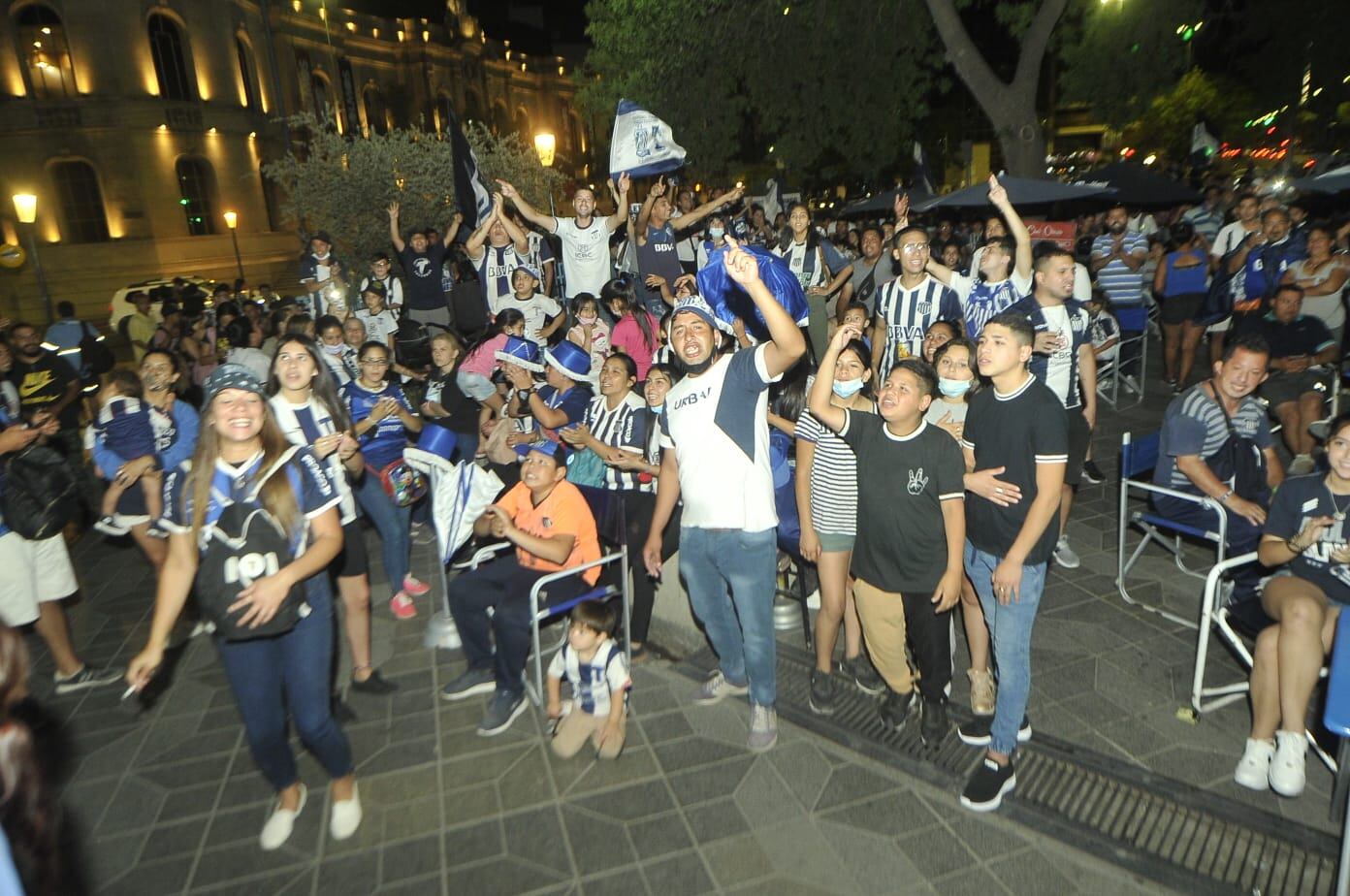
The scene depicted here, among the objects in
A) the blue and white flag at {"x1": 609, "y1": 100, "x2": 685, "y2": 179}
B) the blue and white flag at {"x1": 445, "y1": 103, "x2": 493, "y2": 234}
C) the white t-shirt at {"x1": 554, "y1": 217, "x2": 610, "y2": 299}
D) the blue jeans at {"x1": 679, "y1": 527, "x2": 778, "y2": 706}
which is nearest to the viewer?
the blue jeans at {"x1": 679, "y1": 527, "x2": 778, "y2": 706}

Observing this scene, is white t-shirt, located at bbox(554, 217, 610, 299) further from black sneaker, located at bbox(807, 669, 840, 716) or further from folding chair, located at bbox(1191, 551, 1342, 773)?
folding chair, located at bbox(1191, 551, 1342, 773)

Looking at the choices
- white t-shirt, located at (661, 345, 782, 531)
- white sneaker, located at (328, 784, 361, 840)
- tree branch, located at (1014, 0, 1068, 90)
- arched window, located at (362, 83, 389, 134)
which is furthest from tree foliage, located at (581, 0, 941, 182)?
arched window, located at (362, 83, 389, 134)

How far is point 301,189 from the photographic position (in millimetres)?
15547

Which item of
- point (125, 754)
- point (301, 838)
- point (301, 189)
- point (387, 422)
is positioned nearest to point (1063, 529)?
point (387, 422)

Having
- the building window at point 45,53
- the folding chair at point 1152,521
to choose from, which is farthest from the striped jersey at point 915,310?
the building window at point 45,53

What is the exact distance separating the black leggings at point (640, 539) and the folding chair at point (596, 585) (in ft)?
0.24

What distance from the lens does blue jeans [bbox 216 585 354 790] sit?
336cm

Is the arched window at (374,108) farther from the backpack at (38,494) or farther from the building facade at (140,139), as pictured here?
the backpack at (38,494)

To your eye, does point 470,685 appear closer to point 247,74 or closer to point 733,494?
point 733,494

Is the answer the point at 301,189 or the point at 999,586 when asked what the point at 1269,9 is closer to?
the point at 301,189

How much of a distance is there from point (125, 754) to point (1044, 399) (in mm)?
5077

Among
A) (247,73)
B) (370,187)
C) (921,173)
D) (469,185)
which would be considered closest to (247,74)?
(247,73)

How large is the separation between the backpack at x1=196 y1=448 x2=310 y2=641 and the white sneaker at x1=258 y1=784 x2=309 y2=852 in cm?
106

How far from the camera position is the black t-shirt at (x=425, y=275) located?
424 inches
